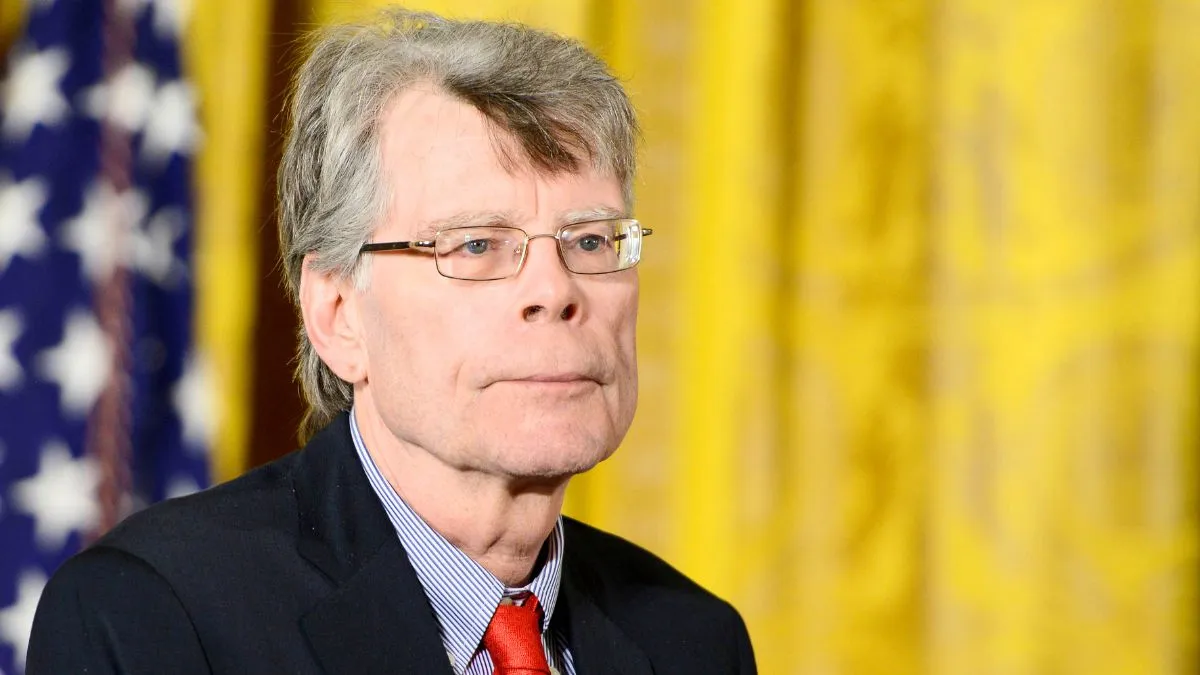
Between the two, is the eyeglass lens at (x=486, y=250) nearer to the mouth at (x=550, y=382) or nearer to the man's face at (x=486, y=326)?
the man's face at (x=486, y=326)

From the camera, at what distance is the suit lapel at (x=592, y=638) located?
5.84 ft

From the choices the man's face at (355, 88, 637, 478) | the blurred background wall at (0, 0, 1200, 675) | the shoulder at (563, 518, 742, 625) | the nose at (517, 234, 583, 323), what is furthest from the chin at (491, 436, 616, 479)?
the blurred background wall at (0, 0, 1200, 675)

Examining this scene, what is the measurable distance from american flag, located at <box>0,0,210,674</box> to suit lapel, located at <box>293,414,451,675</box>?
3.21 feet

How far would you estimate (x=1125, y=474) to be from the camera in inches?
123

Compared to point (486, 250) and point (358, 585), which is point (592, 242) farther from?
point (358, 585)

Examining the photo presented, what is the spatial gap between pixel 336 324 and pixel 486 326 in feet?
0.89

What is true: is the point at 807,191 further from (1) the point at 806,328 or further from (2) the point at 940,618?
(2) the point at 940,618

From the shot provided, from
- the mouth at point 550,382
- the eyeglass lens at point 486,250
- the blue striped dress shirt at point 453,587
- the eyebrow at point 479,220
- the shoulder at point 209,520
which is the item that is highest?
the eyebrow at point 479,220

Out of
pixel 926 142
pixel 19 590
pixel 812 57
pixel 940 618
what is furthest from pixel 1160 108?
pixel 19 590

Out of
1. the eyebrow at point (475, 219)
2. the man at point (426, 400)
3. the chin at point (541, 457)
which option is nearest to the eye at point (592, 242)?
the man at point (426, 400)

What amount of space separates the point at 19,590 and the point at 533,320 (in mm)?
1431

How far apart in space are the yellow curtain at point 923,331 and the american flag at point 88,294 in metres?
0.98

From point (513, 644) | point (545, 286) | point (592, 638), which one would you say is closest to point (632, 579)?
point (592, 638)

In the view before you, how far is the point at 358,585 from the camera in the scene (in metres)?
1.58
